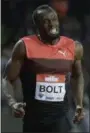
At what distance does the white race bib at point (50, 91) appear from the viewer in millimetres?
1812

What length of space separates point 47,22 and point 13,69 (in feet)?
0.74

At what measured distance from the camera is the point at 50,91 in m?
1.82

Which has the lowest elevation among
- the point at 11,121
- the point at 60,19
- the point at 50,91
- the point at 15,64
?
the point at 11,121

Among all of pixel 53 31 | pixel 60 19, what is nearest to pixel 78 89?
pixel 53 31

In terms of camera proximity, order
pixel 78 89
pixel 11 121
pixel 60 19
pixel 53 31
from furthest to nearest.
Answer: pixel 11 121, pixel 60 19, pixel 78 89, pixel 53 31

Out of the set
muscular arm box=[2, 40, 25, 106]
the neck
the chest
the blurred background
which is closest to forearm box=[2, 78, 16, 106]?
muscular arm box=[2, 40, 25, 106]

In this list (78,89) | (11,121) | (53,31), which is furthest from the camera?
(11,121)

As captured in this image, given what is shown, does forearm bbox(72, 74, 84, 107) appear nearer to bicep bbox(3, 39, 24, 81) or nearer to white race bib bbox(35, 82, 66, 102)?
white race bib bbox(35, 82, 66, 102)

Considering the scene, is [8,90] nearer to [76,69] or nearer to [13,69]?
[13,69]

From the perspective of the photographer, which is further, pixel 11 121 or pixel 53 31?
pixel 11 121

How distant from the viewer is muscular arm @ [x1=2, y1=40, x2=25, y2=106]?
70.1 inches

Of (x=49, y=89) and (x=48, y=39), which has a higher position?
(x=48, y=39)

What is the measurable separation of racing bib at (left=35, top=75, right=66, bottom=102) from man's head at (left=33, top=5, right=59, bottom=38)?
0.17 meters

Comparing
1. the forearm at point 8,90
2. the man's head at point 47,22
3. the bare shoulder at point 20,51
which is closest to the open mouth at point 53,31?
the man's head at point 47,22
